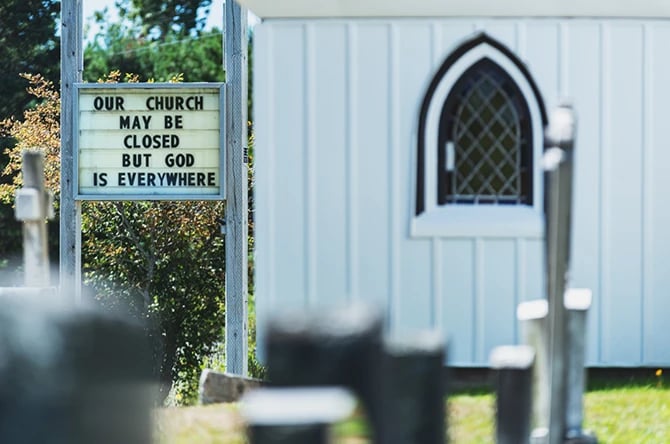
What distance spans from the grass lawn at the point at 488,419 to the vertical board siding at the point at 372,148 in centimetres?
116

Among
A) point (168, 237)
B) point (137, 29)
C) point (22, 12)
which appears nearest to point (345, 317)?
point (168, 237)

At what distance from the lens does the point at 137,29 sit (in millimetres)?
35781

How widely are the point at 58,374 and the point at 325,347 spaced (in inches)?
18.6

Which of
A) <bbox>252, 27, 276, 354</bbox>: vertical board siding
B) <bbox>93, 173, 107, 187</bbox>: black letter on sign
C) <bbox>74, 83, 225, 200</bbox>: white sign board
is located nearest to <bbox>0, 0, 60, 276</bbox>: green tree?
<bbox>74, 83, 225, 200</bbox>: white sign board

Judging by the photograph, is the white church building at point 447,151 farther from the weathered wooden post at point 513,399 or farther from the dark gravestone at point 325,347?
the dark gravestone at point 325,347

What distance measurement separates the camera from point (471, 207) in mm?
8797

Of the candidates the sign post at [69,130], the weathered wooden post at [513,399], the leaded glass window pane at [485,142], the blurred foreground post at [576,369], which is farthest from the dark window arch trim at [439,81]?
the weathered wooden post at [513,399]

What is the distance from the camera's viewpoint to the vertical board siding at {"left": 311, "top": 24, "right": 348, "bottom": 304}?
8.71m

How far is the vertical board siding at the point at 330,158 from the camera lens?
343 inches

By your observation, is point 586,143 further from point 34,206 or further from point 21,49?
point 21,49

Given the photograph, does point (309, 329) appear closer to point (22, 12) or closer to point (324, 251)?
point (324, 251)

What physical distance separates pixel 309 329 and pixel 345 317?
83mm

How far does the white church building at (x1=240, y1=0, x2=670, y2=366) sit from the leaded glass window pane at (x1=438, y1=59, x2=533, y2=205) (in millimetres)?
15

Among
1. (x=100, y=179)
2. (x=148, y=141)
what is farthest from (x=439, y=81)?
(x=100, y=179)
